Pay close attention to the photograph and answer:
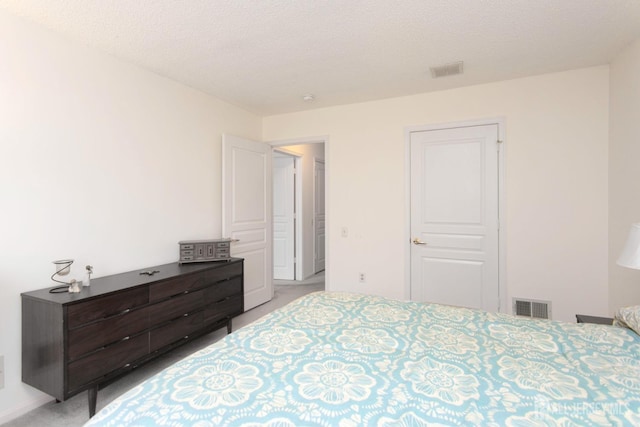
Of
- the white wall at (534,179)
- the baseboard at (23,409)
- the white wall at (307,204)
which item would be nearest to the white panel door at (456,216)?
the white wall at (534,179)

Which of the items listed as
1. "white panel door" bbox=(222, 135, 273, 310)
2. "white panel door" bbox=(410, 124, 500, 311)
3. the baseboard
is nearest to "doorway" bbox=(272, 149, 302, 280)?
"white panel door" bbox=(222, 135, 273, 310)

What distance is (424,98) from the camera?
3.42m

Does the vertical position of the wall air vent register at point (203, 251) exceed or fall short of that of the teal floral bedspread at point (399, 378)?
it exceeds it

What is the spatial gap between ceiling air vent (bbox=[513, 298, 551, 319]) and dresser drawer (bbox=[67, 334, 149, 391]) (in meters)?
3.16

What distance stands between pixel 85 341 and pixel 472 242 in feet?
10.5

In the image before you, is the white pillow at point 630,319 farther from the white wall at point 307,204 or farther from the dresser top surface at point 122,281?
the white wall at point 307,204

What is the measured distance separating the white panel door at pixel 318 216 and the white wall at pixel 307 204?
0.10 metres

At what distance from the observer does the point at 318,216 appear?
583cm

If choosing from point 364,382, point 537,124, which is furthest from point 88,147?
point 537,124

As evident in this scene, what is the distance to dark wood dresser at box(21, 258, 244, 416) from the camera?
185 centimetres

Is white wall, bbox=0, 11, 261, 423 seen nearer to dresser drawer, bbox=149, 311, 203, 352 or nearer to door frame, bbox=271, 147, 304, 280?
dresser drawer, bbox=149, 311, 203, 352

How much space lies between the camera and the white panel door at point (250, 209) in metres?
3.55

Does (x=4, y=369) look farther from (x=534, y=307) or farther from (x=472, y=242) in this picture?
(x=534, y=307)

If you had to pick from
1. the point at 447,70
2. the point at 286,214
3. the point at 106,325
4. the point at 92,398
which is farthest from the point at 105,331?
the point at 286,214
